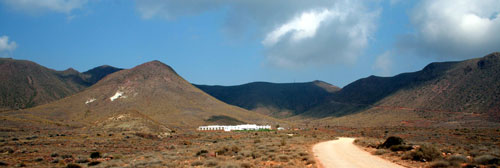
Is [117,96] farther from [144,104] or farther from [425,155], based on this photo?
[425,155]

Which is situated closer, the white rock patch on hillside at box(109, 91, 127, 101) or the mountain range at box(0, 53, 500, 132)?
the mountain range at box(0, 53, 500, 132)

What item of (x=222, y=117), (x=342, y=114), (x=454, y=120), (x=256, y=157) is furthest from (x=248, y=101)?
(x=256, y=157)

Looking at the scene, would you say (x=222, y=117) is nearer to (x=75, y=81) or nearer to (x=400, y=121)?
(x=400, y=121)

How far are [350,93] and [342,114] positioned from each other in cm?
3348

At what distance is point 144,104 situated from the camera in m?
100

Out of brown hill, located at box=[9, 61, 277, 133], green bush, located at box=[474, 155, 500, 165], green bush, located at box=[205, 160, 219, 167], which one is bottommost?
green bush, located at box=[205, 160, 219, 167]

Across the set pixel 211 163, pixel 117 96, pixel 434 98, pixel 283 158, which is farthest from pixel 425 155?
pixel 117 96

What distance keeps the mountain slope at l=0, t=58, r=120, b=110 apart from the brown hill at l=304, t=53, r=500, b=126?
119 metres

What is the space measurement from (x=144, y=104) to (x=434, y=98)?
9100 cm

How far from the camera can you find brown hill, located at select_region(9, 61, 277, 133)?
3398 inches

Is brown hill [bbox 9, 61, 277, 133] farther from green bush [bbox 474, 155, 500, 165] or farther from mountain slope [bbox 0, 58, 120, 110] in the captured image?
green bush [bbox 474, 155, 500, 165]

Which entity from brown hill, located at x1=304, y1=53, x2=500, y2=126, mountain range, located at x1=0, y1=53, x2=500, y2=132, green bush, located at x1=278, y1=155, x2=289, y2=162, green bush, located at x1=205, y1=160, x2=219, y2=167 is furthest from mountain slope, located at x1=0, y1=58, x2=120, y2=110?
green bush, located at x1=278, y1=155, x2=289, y2=162

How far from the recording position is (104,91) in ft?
358

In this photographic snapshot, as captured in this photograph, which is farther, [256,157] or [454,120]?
[454,120]
